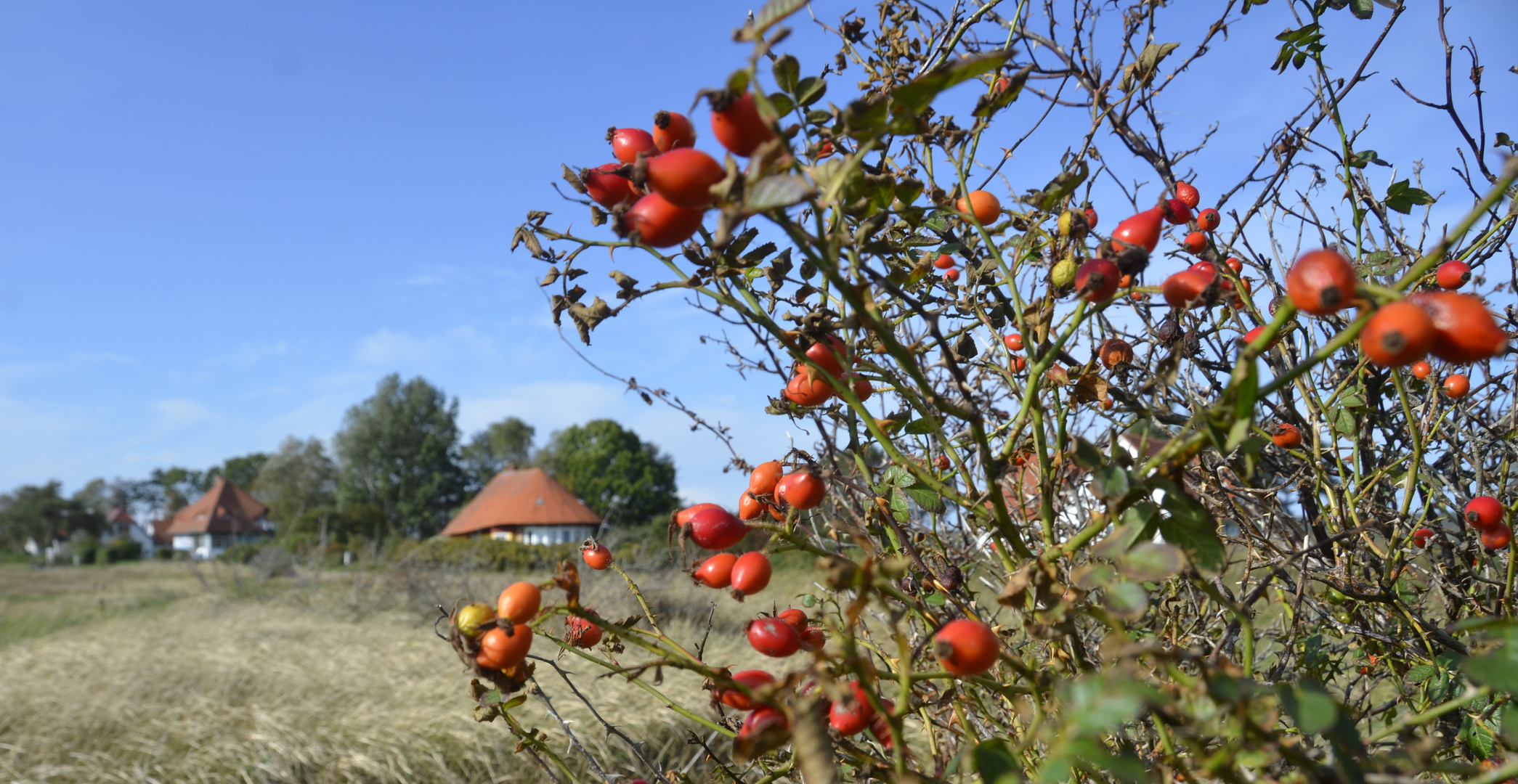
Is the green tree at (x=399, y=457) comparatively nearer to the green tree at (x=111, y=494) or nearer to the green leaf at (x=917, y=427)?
the green tree at (x=111, y=494)

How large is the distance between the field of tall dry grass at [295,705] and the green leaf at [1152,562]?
153cm

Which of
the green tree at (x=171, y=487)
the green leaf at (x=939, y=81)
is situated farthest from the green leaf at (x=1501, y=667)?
the green tree at (x=171, y=487)

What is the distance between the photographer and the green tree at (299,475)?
2992 cm

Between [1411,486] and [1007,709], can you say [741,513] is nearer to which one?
[1007,709]

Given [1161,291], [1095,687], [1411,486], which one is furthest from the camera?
[1411,486]

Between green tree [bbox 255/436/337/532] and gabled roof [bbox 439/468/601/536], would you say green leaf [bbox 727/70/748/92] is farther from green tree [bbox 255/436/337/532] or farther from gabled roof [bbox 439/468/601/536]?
green tree [bbox 255/436/337/532]

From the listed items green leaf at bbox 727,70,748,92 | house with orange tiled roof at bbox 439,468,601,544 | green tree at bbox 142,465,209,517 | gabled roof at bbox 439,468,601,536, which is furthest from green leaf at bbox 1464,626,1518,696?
green tree at bbox 142,465,209,517

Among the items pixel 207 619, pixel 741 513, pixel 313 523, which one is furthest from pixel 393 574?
pixel 313 523

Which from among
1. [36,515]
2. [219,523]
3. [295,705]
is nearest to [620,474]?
[295,705]

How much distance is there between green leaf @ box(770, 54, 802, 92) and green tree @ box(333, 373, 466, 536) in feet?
96.5

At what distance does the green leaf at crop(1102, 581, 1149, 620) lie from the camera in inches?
18.3

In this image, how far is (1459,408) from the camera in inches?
60.8

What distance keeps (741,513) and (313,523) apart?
89.0 ft

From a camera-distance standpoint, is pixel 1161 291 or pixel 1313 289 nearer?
pixel 1313 289
